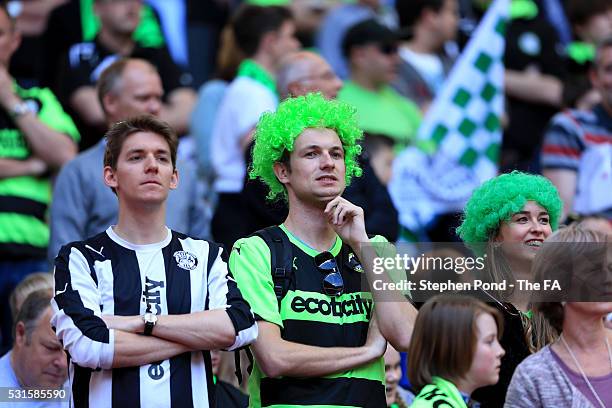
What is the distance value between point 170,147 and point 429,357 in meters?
1.80

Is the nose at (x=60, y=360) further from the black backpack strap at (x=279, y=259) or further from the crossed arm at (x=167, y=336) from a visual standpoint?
the black backpack strap at (x=279, y=259)

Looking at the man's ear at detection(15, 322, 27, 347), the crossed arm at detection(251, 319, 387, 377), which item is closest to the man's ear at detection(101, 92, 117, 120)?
the man's ear at detection(15, 322, 27, 347)

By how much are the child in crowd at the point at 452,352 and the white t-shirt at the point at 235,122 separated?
4217 mm

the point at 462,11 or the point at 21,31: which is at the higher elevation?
the point at 462,11

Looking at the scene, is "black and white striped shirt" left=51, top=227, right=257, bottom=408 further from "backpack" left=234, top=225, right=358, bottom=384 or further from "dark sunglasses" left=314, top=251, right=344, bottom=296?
"dark sunglasses" left=314, top=251, right=344, bottom=296

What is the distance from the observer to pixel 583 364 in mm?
5629

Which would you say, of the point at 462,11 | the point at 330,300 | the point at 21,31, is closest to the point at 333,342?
the point at 330,300

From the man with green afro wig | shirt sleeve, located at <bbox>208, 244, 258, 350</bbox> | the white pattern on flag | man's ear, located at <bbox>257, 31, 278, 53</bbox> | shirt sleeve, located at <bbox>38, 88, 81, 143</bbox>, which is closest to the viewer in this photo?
shirt sleeve, located at <bbox>208, 244, 258, 350</bbox>

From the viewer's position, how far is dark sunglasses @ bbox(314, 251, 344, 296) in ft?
20.1

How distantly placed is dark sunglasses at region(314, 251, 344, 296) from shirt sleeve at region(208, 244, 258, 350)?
38 centimetres

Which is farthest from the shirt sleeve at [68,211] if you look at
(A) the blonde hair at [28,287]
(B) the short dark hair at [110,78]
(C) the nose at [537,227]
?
(C) the nose at [537,227]

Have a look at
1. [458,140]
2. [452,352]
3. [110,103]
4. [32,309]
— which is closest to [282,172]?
[452,352]

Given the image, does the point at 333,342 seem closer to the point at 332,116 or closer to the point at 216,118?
the point at 332,116

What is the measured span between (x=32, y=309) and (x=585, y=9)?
6.15 m
